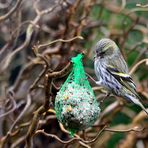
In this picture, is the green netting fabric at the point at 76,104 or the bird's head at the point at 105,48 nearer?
the green netting fabric at the point at 76,104

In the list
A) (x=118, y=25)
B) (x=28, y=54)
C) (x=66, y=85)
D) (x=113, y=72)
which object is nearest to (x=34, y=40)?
(x=28, y=54)

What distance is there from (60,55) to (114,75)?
1184 millimetres

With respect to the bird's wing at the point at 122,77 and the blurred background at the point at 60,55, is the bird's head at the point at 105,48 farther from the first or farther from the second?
the blurred background at the point at 60,55

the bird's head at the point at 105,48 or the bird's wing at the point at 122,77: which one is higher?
the bird's head at the point at 105,48

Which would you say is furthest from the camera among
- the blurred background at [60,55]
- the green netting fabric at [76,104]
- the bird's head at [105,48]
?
the blurred background at [60,55]

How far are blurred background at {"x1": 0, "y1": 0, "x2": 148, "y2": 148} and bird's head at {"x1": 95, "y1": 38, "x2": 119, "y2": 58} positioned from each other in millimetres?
352

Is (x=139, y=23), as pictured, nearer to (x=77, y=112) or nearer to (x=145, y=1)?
(x=145, y=1)

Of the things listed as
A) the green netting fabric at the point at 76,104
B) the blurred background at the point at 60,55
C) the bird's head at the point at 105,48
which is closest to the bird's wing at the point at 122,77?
the bird's head at the point at 105,48

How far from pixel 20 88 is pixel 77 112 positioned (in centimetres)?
240

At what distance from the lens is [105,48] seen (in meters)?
4.26

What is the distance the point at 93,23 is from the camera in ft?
20.2

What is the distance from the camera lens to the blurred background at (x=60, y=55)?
5.12 meters

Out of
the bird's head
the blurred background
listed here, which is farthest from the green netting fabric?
the blurred background

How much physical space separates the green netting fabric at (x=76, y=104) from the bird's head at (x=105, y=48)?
1.54ft
